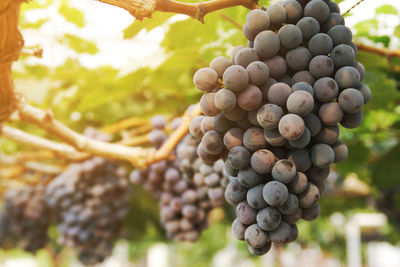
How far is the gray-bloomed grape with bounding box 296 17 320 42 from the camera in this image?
60 centimetres

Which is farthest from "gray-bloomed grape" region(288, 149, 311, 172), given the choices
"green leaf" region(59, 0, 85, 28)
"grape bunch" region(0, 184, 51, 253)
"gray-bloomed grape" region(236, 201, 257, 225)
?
"grape bunch" region(0, 184, 51, 253)

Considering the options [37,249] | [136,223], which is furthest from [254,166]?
[136,223]

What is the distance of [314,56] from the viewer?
0.61 meters

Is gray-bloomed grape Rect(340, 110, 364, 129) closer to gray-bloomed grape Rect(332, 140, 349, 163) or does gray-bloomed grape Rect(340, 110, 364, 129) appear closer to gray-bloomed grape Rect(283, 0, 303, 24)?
gray-bloomed grape Rect(332, 140, 349, 163)

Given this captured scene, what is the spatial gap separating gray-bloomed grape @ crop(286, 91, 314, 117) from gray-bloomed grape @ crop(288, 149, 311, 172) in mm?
77

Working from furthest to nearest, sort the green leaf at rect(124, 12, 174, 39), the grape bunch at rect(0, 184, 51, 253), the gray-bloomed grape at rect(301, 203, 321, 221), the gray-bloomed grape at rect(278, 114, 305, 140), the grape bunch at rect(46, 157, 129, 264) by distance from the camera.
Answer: the grape bunch at rect(0, 184, 51, 253), the grape bunch at rect(46, 157, 129, 264), the green leaf at rect(124, 12, 174, 39), the gray-bloomed grape at rect(301, 203, 321, 221), the gray-bloomed grape at rect(278, 114, 305, 140)

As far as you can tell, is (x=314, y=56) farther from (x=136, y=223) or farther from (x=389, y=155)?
(x=136, y=223)

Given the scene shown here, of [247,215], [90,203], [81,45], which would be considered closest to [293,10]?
[247,215]

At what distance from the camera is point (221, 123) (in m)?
0.61

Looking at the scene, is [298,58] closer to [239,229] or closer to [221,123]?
[221,123]

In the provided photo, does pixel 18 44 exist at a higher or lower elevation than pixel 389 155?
higher

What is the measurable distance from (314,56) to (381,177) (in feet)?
4.51

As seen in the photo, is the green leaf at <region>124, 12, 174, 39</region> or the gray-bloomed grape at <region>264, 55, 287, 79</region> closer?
the gray-bloomed grape at <region>264, 55, 287, 79</region>

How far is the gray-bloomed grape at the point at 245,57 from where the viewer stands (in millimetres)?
585
